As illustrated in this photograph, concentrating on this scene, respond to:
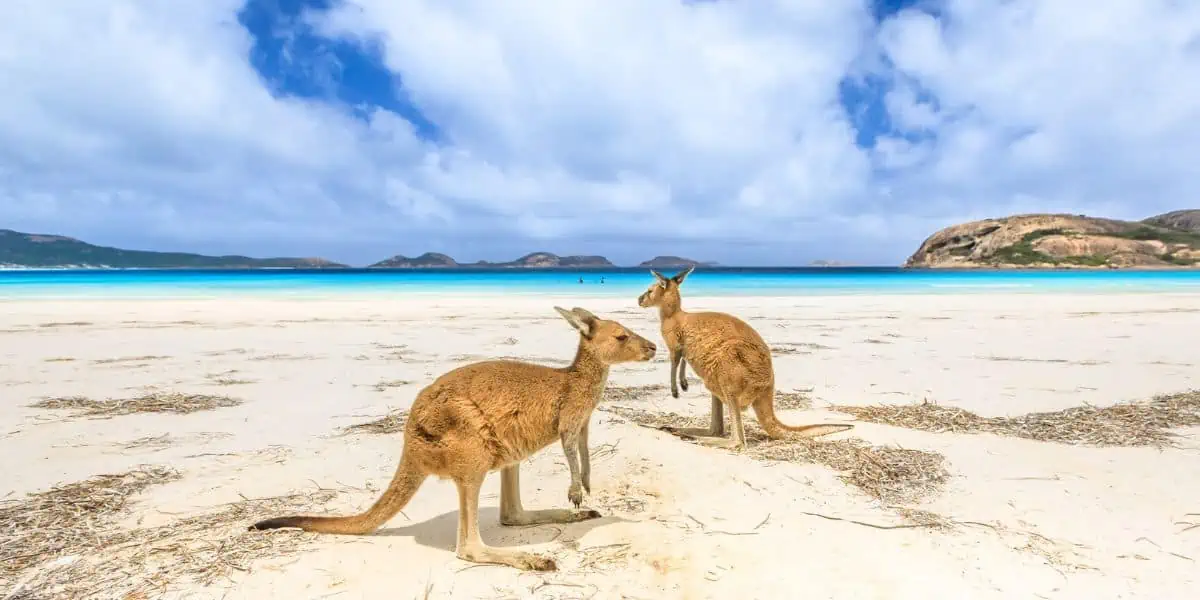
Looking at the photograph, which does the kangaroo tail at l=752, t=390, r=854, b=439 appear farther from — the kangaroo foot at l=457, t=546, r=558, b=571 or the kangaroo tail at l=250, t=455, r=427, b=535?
the kangaroo tail at l=250, t=455, r=427, b=535

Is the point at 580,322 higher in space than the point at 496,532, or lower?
higher

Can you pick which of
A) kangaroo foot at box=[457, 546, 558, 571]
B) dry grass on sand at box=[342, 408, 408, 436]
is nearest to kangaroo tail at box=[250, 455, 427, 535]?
kangaroo foot at box=[457, 546, 558, 571]

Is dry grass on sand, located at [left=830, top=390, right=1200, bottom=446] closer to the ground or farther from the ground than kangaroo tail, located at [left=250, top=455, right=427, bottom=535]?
closer to the ground

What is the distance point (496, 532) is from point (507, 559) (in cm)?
58

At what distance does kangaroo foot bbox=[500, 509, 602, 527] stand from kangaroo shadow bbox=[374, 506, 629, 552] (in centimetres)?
3

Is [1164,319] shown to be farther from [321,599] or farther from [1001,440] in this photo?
[321,599]

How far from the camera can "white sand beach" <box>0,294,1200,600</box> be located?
3.45 metres

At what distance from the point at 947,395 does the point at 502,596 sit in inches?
280

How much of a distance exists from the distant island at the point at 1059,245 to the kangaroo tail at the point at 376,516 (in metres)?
109

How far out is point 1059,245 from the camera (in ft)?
307

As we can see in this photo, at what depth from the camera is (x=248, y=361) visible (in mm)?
10914

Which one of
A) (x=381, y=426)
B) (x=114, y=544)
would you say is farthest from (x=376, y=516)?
(x=381, y=426)

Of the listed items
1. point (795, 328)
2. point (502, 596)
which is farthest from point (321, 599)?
point (795, 328)

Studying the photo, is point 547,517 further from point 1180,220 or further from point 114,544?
point 1180,220
